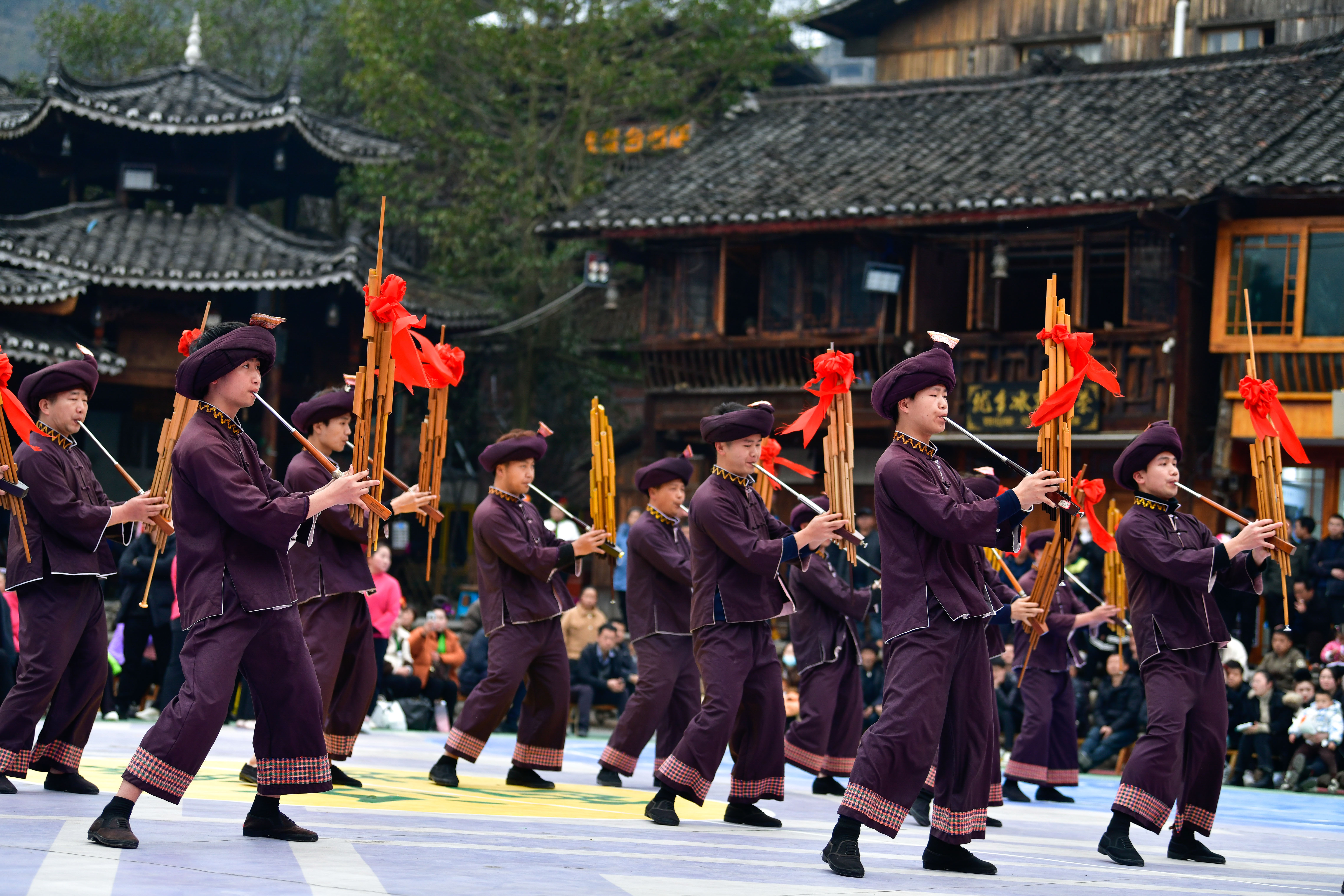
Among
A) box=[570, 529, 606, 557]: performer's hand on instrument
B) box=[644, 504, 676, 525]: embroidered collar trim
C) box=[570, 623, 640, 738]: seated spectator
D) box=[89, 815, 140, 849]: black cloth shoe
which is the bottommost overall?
box=[570, 623, 640, 738]: seated spectator

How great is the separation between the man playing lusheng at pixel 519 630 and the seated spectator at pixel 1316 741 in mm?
6982

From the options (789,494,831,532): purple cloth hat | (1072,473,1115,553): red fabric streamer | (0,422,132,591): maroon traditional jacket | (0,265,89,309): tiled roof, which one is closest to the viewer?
(0,422,132,591): maroon traditional jacket

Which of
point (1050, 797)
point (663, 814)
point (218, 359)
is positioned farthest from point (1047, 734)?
point (218, 359)

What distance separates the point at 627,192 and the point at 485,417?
15.7 ft

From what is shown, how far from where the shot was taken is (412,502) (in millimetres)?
6270

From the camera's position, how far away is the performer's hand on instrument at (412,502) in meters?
6.21

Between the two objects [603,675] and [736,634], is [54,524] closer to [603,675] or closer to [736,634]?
[736,634]

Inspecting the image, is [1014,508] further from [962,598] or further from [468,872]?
[468,872]

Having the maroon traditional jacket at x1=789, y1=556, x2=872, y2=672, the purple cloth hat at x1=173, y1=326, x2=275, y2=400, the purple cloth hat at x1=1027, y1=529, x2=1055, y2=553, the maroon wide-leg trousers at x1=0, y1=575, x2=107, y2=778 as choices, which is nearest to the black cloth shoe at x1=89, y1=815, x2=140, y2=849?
the purple cloth hat at x1=173, y1=326, x2=275, y2=400

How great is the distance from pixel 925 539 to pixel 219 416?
257cm

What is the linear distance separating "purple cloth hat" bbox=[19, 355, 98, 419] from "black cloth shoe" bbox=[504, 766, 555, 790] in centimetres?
295

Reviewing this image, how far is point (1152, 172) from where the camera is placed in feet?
57.2

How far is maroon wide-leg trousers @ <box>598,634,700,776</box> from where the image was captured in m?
8.46

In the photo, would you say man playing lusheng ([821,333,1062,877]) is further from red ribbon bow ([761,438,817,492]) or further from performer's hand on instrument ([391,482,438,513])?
red ribbon bow ([761,438,817,492])
